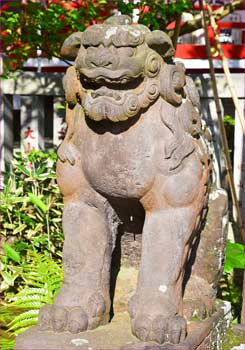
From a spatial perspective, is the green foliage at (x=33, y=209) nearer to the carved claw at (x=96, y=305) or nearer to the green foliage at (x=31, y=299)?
the green foliage at (x=31, y=299)

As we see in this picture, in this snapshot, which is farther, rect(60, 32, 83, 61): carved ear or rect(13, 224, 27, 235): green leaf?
rect(13, 224, 27, 235): green leaf

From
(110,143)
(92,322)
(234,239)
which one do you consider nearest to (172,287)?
(92,322)

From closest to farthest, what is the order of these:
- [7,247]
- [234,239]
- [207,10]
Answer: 1. [7,247]
2. [207,10]
3. [234,239]

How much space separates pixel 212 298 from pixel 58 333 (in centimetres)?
61

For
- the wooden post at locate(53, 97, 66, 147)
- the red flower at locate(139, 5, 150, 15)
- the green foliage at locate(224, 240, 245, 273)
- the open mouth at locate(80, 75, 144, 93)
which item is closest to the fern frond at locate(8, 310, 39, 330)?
the green foliage at locate(224, 240, 245, 273)

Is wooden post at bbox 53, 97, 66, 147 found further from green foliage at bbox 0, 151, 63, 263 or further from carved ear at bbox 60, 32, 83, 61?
carved ear at bbox 60, 32, 83, 61

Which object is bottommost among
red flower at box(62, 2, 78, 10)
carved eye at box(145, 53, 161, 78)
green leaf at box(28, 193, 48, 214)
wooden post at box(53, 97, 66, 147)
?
green leaf at box(28, 193, 48, 214)

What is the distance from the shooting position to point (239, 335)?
8.09 ft

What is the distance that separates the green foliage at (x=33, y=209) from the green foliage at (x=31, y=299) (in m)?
0.34

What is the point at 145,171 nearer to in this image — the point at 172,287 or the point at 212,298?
the point at 172,287

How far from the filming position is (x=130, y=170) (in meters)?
2.02

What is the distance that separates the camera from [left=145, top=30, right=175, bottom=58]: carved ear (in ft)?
6.43

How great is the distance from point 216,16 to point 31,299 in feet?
8.58

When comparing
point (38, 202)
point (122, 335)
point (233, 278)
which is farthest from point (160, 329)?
point (233, 278)
